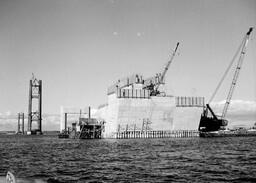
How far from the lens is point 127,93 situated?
372ft

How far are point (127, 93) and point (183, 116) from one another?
83.3ft

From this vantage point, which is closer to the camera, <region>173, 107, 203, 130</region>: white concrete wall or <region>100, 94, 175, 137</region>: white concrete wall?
<region>100, 94, 175, 137</region>: white concrete wall

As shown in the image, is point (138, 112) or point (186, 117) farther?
point (186, 117)

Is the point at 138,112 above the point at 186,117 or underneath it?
above

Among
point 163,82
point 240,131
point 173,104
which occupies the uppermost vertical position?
point 163,82

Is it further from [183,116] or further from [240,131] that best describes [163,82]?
[240,131]

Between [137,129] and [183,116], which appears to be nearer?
[137,129]

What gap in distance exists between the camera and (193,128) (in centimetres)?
12812

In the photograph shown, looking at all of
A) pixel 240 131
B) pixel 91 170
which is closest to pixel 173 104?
pixel 240 131

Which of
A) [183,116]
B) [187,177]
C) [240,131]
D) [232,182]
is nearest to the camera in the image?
[232,182]

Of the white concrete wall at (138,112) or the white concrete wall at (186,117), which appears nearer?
the white concrete wall at (138,112)

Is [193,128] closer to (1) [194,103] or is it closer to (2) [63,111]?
(1) [194,103]

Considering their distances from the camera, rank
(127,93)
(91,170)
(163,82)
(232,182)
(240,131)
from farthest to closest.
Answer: (240,131), (163,82), (127,93), (91,170), (232,182)

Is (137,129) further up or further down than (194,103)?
further down
